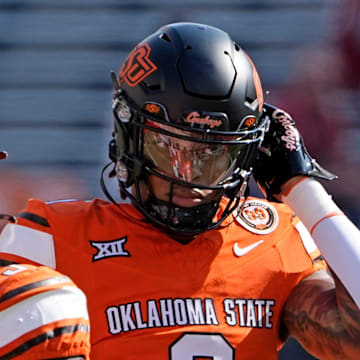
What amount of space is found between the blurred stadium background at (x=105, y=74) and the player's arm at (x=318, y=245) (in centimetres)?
141

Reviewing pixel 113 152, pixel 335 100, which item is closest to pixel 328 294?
pixel 113 152

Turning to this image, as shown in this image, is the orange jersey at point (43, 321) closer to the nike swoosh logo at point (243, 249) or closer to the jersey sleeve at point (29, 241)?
the jersey sleeve at point (29, 241)

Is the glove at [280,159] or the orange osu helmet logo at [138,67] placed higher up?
the orange osu helmet logo at [138,67]

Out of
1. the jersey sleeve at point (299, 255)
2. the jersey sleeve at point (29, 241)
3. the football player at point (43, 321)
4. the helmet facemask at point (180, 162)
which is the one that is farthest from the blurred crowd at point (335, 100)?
the football player at point (43, 321)

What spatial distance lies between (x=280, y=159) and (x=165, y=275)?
0.40 m

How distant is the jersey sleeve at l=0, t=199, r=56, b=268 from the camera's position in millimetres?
1596

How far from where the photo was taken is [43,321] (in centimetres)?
109

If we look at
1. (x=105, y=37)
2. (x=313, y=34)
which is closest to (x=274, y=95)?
(x=313, y=34)

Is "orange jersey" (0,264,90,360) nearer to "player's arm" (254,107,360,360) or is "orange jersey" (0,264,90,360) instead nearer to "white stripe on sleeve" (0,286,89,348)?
"white stripe on sleeve" (0,286,89,348)

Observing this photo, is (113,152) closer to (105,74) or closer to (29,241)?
(29,241)

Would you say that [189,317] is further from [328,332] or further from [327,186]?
[327,186]

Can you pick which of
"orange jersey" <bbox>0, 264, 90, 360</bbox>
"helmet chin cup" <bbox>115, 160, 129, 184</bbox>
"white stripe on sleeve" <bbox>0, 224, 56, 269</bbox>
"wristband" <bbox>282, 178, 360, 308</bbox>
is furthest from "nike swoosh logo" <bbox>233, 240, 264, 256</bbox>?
"orange jersey" <bbox>0, 264, 90, 360</bbox>

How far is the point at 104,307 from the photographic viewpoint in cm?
163

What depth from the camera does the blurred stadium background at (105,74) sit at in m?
3.45
